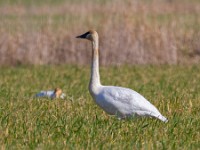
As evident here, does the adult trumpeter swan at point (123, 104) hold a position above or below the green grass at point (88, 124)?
above

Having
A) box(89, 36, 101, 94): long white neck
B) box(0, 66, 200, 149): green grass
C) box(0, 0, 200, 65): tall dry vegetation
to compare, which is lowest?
box(0, 0, 200, 65): tall dry vegetation

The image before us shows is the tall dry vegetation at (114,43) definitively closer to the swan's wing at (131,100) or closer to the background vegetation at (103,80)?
the background vegetation at (103,80)

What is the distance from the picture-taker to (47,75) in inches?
688

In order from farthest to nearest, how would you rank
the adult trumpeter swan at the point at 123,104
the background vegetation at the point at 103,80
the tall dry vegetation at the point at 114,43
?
the tall dry vegetation at the point at 114,43, the adult trumpeter swan at the point at 123,104, the background vegetation at the point at 103,80

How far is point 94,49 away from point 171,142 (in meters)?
2.44

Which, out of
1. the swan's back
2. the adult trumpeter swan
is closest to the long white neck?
the adult trumpeter swan

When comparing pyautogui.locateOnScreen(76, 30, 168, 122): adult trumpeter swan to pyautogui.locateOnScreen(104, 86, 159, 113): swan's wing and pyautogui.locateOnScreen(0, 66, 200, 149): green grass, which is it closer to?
pyautogui.locateOnScreen(104, 86, 159, 113): swan's wing

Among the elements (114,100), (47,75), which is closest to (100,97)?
(114,100)

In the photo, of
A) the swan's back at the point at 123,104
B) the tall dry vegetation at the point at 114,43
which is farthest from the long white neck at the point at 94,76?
the tall dry vegetation at the point at 114,43

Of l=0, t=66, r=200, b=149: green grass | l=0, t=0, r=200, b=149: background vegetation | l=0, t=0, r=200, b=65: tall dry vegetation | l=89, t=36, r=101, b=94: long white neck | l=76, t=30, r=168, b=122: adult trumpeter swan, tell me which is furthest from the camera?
l=0, t=0, r=200, b=65: tall dry vegetation

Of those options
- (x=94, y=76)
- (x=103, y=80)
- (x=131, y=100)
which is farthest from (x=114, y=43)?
(x=131, y=100)

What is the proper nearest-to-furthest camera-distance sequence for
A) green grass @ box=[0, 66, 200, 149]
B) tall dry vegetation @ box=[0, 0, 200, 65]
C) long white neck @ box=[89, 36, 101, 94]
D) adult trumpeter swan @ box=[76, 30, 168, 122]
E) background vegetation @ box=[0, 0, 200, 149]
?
green grass @ box=[0, 66, 200, 149], background vegetation @ box=[0, 0, 200, 149], adult trumpeter swan @ box=[76, 30, 168, 122], long white neck @ box=[89, 36, 101, 94], tall dry vegetation @ box=[0, 0, 200, 65]

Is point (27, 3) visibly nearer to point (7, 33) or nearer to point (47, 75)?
point (7, 33)

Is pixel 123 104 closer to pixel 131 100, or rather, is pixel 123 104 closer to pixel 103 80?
pixel 131 100
